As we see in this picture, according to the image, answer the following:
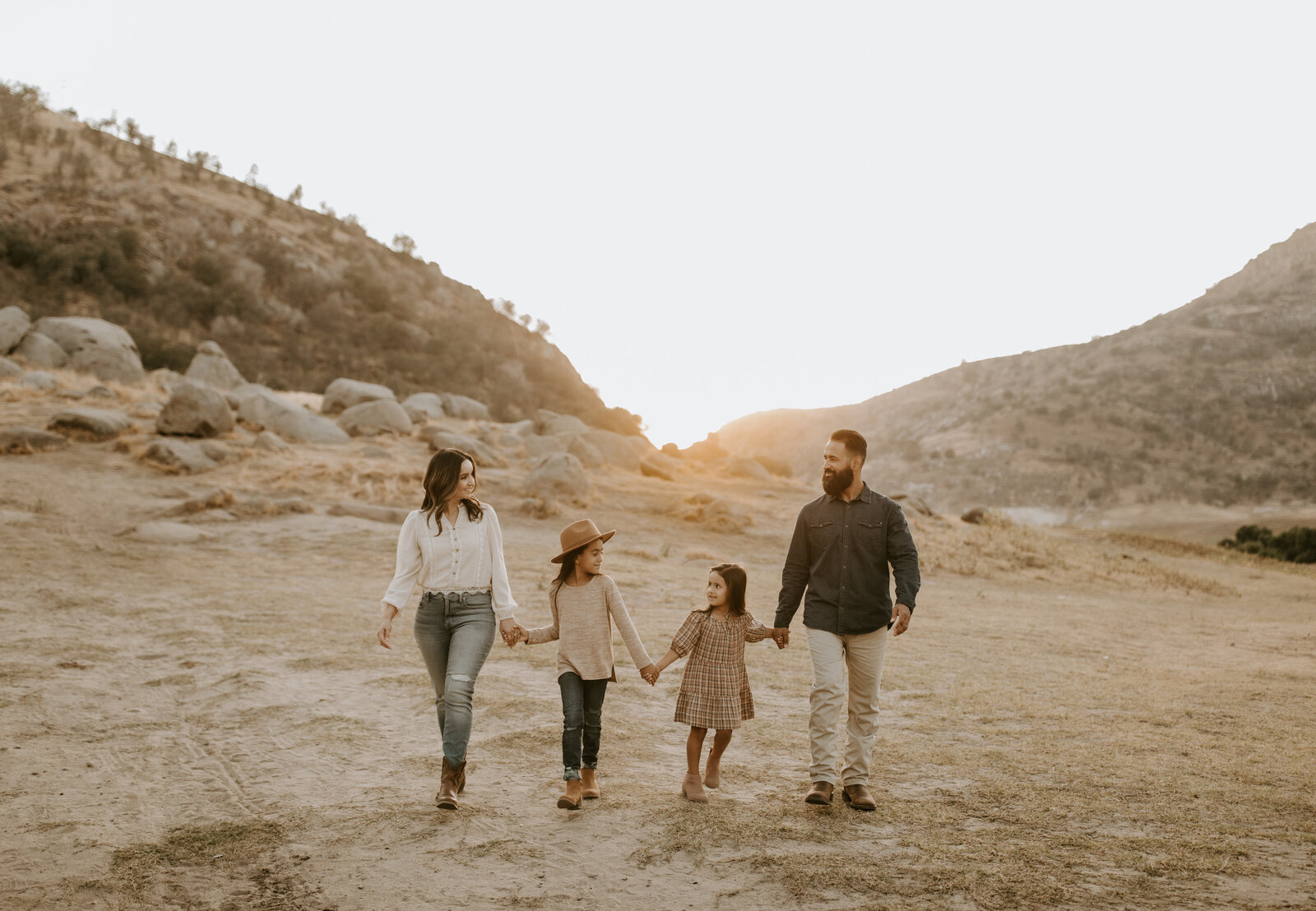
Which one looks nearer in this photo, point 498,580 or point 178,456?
point 498,580

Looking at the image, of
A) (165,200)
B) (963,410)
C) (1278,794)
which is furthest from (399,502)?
(963,410)

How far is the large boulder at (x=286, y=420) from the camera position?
2458 centimetres

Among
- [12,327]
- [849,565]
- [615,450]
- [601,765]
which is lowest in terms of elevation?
[601,765]

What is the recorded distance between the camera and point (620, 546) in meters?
18.2

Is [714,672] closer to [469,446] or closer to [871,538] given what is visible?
[871,538]

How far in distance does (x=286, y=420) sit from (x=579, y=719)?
74.5 feet

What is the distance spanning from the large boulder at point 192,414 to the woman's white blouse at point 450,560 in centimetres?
2003

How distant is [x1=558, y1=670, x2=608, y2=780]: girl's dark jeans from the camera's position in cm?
457

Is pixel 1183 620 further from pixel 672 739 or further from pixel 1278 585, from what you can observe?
pixel 672 739

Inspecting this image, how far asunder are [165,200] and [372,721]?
52809 millimetres

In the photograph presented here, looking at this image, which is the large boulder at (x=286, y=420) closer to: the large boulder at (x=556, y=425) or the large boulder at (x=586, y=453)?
the large boulder at (x=586, y=453)

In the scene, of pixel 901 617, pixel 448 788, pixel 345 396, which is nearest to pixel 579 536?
pixel 448 788

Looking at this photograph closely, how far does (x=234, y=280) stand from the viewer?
1806 inches

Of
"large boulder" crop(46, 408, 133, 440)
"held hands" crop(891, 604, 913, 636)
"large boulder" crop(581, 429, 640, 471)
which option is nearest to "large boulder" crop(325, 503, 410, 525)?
"large boulder" crop(46, 408, 133, 440)
